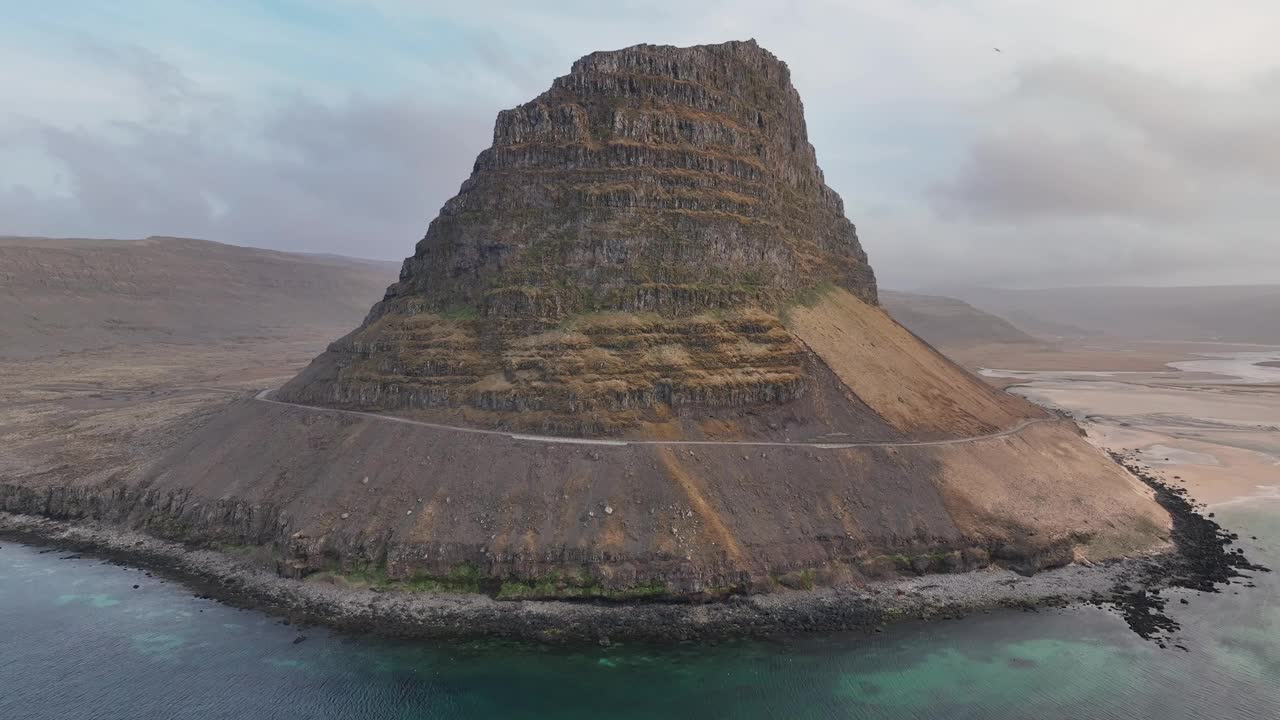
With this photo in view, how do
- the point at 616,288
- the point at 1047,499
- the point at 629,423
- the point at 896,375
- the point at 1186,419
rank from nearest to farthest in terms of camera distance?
the point at 629,423 < the point at 1047,499 < the point at 616,288 < the point at 896,375 < the point at 1186,419

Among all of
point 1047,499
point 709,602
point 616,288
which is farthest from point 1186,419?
point 709,602

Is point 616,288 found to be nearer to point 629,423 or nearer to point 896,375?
point 629,423

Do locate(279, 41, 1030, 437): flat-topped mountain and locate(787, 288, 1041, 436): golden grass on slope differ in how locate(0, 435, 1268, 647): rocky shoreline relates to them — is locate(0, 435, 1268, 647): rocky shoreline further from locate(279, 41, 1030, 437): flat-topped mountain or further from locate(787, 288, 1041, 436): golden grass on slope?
locate(787, 288, 1041, 436): golden grass on slope

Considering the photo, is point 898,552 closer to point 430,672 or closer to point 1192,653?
point 1192,653

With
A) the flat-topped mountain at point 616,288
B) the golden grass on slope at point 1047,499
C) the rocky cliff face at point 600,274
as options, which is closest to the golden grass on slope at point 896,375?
the flat-topped mountain at point 616,288

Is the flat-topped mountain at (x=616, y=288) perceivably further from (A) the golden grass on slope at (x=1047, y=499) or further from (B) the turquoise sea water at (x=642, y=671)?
(B) the turquoise sea water at (x=642, y=671)

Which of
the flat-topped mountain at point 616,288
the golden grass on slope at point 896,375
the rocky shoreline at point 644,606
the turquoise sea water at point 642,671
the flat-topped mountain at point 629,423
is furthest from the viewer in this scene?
the golden grass on slope at point 896,375
